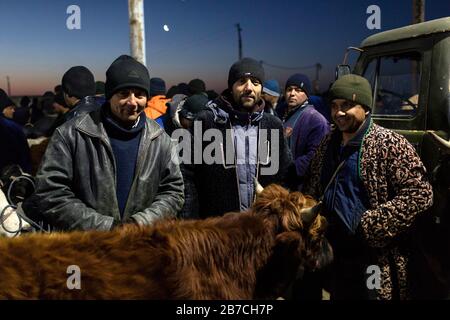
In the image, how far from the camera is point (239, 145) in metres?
3.42

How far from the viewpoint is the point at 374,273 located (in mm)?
2984

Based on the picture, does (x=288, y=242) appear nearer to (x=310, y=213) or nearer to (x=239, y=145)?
(x=310, y=213)

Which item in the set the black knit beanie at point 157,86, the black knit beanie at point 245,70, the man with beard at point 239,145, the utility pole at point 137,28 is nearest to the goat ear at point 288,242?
the man with beard at point 239,145

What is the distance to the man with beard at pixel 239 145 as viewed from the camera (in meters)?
3.40

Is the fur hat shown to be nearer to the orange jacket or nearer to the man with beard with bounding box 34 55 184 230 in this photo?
the man with beard with bounding box 34 55 184 230

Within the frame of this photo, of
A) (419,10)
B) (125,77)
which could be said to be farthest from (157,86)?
(419,10)

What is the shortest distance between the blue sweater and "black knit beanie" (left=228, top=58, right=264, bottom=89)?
896mm

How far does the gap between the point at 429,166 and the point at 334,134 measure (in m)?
1.01

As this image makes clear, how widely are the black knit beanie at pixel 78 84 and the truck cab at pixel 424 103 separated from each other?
7.46ft

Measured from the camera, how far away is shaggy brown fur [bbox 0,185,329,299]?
1.94 metres

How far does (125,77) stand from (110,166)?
0.45 m

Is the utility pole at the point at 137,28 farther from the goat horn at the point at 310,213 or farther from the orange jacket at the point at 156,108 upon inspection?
the goat horn at the point at 310,213
